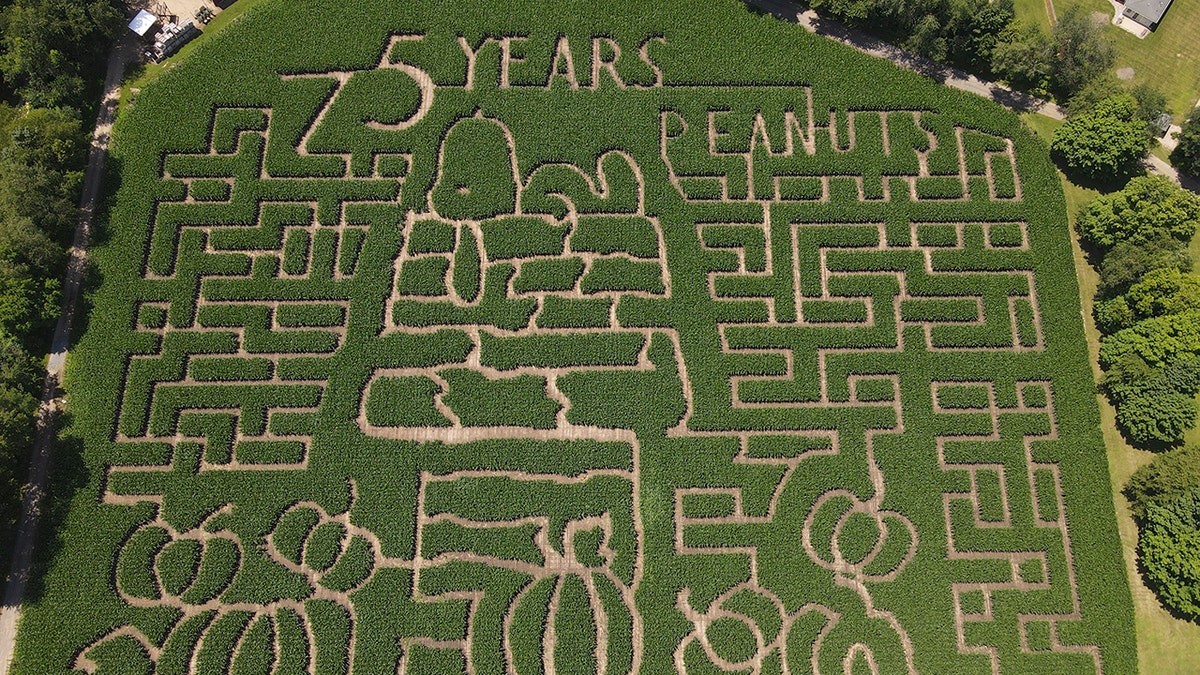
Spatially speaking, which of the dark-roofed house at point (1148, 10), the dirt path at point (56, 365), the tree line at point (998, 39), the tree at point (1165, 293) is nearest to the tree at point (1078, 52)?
the tree line at point (998, 39)

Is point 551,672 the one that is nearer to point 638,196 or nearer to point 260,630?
point 260,630

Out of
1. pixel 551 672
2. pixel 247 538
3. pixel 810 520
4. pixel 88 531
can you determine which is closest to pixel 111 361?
pixel 88 531

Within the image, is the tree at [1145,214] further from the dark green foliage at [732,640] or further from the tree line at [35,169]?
the tree line at [35,169]

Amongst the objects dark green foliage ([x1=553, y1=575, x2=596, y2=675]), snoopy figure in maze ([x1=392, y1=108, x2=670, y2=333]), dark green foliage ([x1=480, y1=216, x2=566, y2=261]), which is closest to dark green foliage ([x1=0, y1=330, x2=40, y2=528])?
snoopy figure in maze ([x1=392, y1=108, x2=670, y2=333])

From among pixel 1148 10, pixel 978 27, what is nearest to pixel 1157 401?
pixel 978 27

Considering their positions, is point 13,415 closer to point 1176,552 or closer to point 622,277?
point 622,277

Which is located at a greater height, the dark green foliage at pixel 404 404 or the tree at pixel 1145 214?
the tree at pixel 1145 214

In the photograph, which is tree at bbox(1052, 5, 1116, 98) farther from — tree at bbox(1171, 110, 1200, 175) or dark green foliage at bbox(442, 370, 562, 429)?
dark green foliage at bbox(442, 370, 562, 429)
